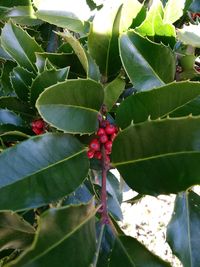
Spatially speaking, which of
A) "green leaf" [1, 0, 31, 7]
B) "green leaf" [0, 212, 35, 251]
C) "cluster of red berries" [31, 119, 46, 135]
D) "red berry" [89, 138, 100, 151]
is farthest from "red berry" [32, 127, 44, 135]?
"green leaf" [1, 0, 31, 7]

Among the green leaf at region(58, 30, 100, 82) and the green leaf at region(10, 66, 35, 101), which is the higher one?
the green leaf at region(58, 30, 100, 82)

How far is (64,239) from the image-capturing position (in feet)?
1.80

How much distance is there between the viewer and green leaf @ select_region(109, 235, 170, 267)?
586mm

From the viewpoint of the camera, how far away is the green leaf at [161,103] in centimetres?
61

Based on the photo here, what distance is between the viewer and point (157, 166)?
0.61 m

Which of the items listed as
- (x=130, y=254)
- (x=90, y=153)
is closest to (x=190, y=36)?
(x=90, y=153)

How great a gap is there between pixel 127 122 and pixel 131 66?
3.9 inches

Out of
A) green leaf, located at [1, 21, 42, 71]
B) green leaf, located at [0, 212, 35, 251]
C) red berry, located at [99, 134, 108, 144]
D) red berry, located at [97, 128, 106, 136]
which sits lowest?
green leaf, located at [0, 212, 35, 251]

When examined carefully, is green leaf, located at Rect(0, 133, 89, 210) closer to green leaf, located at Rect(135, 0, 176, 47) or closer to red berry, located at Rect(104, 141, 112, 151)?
red berry, located at Rect(104, 141, 112, 151)

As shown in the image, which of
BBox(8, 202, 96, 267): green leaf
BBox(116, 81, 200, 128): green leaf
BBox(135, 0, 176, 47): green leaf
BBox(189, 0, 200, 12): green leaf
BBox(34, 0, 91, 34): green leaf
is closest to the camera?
BBox(8, 202, 96, 267): green leaf

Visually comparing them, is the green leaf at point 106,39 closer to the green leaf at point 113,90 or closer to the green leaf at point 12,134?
the green leaf at point 113,90

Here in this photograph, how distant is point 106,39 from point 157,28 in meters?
0.09

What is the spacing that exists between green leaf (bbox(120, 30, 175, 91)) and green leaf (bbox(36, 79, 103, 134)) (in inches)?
3.1

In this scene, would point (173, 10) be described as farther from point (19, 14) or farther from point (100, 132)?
point (19, 14)
